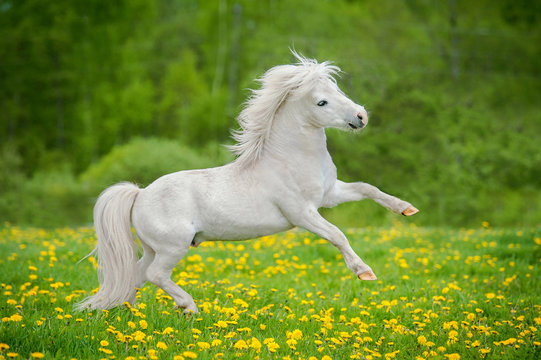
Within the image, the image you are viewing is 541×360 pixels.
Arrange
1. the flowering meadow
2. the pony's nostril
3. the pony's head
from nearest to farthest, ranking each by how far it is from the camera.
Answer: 1. the flowering meadow
2. the pony's nostril
3. the pony's head

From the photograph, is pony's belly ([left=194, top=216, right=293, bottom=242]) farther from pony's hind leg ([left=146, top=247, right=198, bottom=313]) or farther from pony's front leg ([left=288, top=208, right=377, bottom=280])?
pony's hind leg ([left=146, top=247, right=198, bottom=313])

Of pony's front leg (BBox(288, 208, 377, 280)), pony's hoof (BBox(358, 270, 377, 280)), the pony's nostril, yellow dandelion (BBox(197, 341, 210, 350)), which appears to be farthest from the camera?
the pony's nostril

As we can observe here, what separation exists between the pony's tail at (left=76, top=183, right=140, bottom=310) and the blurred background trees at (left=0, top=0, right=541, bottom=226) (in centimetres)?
1110

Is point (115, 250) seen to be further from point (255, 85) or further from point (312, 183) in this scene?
point (255, 85)

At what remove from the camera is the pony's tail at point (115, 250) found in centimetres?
484

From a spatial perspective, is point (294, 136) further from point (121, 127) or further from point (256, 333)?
point (121, 127)

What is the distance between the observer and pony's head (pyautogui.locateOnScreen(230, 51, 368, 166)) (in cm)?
460

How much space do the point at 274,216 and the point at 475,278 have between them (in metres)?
3.47

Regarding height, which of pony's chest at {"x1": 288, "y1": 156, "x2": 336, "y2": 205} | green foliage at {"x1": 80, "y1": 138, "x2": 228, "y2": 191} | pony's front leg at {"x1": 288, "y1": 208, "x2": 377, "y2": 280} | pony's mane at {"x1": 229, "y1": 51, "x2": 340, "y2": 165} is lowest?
green foliage at {"x1": 80, "y1": 138, "x2": 228, "y2": 191}

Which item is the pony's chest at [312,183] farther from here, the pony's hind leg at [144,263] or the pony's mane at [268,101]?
the pony's hind leg at [144,263]

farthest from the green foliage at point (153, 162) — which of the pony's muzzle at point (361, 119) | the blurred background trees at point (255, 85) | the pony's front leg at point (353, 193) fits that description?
the pony's muzzle at point (361, 119)

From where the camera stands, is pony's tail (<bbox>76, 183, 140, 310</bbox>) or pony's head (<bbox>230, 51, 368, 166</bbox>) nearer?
pony's head (<bbox>230, 51, 368, 166</bbox>)

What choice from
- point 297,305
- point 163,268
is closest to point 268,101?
point 163,268

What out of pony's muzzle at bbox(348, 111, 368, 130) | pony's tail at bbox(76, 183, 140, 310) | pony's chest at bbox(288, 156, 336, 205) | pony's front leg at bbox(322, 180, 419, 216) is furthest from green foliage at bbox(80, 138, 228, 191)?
pony's muzzle at bbox(348, 111, 368, 130)
